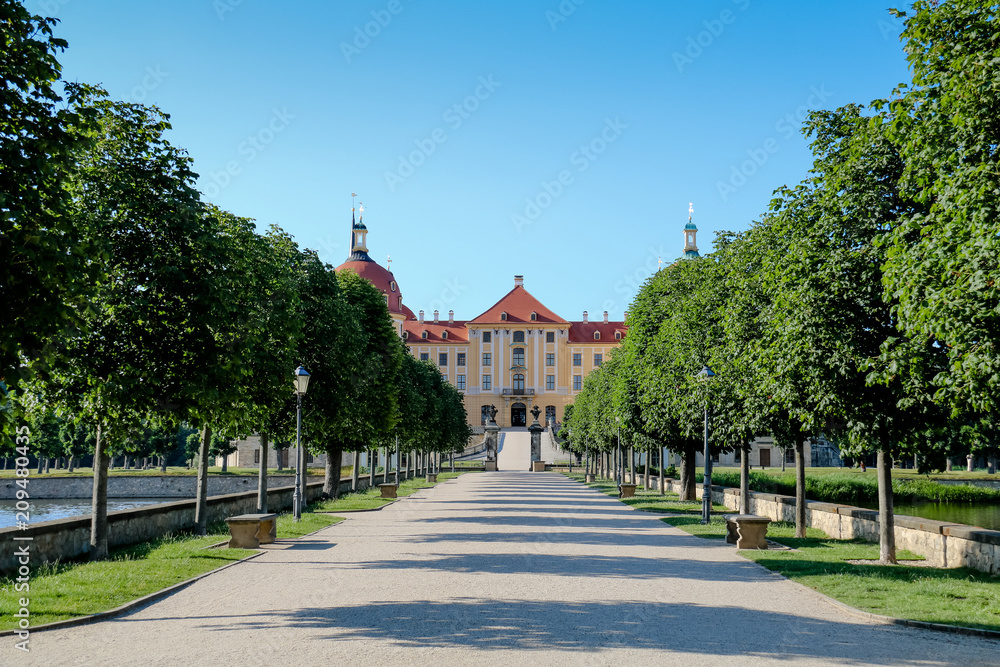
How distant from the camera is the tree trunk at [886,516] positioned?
1466 centimetres

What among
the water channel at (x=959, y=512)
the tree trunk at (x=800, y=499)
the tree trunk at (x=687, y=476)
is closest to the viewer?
the tree trunk at (x=800, y=499)

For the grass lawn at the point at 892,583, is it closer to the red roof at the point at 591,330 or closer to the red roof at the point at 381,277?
the red roof at the point at 381,277

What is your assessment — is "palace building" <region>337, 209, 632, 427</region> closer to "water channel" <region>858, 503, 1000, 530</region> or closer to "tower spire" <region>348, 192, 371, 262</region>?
"tower spire" <region>348, 192, 371, 262</region>

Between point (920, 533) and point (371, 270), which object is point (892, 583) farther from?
point (371, 270)

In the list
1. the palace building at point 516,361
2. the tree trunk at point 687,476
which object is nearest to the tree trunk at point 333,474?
the tree trunk at point 687,476

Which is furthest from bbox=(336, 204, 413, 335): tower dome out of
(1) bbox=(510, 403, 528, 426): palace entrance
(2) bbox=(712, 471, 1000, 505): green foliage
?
(2) bbox=(712, 471, 1000, 505): green foliage

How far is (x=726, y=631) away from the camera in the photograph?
347 inches

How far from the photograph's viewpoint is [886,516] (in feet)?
48.5

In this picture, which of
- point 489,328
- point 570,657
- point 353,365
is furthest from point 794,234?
point 489,328

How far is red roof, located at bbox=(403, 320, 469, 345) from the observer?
385ft

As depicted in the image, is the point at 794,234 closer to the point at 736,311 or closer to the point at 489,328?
the point at 736,311

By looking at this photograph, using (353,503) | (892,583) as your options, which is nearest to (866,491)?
(353,503)

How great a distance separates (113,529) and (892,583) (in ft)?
44.7

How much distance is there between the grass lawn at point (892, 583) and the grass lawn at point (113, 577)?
9165mm
